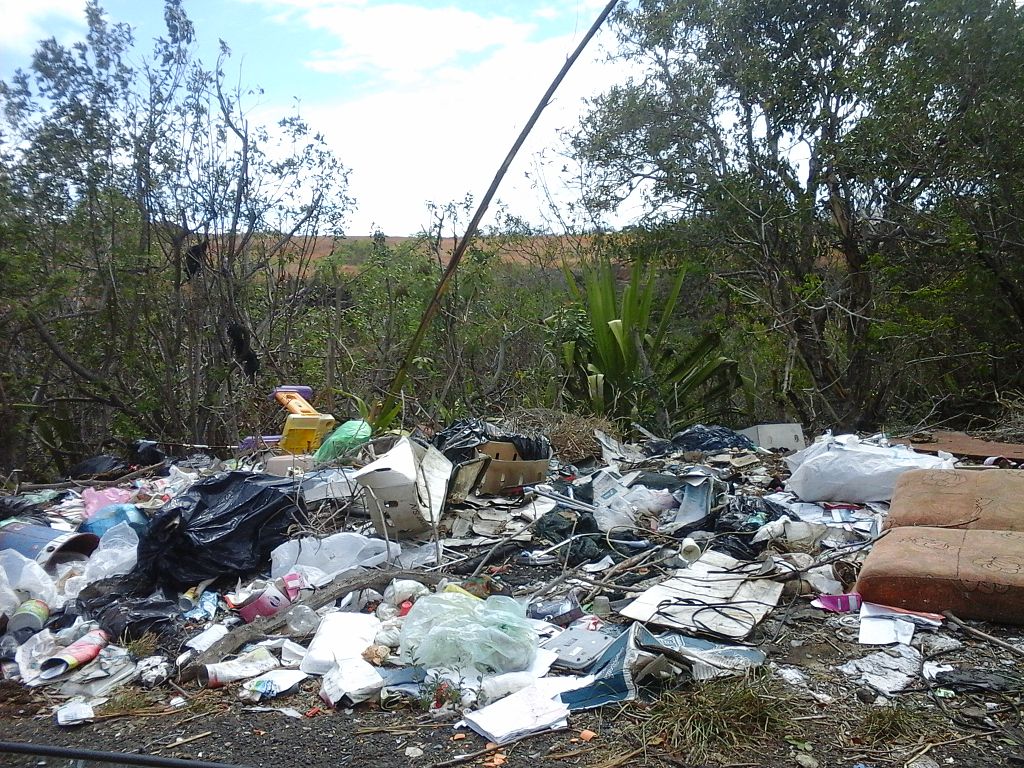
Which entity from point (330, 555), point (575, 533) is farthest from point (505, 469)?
point (330, 555)

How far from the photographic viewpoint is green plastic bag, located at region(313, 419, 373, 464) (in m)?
5.55

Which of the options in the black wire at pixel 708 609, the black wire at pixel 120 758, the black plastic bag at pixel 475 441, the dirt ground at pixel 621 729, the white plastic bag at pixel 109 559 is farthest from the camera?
the black plastic bag at pixel 475 441

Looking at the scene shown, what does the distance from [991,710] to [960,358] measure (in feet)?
20.5

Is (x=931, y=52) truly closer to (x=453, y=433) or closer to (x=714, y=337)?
(x=714, y=337)

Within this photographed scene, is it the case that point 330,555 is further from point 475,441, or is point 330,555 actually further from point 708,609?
point 708,609

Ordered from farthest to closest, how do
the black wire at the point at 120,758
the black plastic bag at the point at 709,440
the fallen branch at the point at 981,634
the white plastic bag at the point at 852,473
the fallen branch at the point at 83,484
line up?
the black plastic bag at the point at 709,440
the fallen branch at the point at 83,484
the white plastic bag at the point at 852,473
the fallen branch at the point at 981,634
the black wire at the point at 120,758

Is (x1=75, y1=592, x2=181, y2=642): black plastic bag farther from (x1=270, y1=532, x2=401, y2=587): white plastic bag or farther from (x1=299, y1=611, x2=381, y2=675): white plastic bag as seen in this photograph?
(x1=299, y1=611, x2=381, y2=675): white plastic bag

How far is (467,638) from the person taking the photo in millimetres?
3031

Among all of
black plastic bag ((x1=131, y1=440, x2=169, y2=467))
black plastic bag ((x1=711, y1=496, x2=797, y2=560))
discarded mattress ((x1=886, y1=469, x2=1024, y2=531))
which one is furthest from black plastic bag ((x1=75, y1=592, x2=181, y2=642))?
discarded mattress ((x1=886, y1=469, x2=1024, y2=531))

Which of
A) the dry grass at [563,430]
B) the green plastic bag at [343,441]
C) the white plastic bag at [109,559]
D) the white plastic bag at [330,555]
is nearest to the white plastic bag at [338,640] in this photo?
the white plastic bag at [330,555]

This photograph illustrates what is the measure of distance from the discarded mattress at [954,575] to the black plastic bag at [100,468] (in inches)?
217

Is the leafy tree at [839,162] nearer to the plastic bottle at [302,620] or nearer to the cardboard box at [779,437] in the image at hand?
the cardboard box at [779,437]

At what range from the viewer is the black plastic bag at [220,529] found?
4.11m

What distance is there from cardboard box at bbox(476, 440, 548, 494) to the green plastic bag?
820 millimetres
